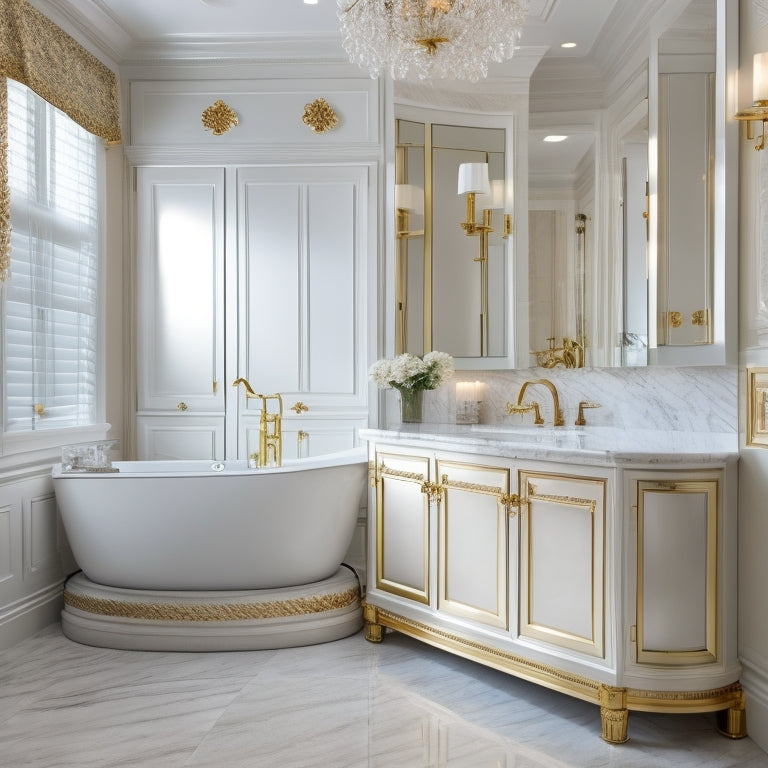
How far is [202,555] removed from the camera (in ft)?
9.93

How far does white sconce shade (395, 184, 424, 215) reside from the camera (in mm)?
3719

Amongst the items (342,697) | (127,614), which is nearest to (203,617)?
(127,614)

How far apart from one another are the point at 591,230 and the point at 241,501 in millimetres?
1843

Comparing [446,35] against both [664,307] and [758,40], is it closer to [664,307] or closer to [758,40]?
[758,40]

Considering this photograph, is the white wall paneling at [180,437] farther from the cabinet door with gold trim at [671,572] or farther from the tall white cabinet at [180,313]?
the cabinet door with gold trim at [671,572]

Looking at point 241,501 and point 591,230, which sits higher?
point 591,230

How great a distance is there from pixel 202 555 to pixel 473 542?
1109mm

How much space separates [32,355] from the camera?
3.22 m

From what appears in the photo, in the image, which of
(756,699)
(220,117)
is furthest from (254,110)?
(756,699)

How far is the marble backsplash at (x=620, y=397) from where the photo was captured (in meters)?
2.73

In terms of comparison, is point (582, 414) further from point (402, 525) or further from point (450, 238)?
point (450, 238)

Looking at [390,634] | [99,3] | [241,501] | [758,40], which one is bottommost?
[390,634]

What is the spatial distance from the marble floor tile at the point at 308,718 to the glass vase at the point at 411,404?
3.50 feet

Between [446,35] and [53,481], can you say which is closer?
[446,35]
